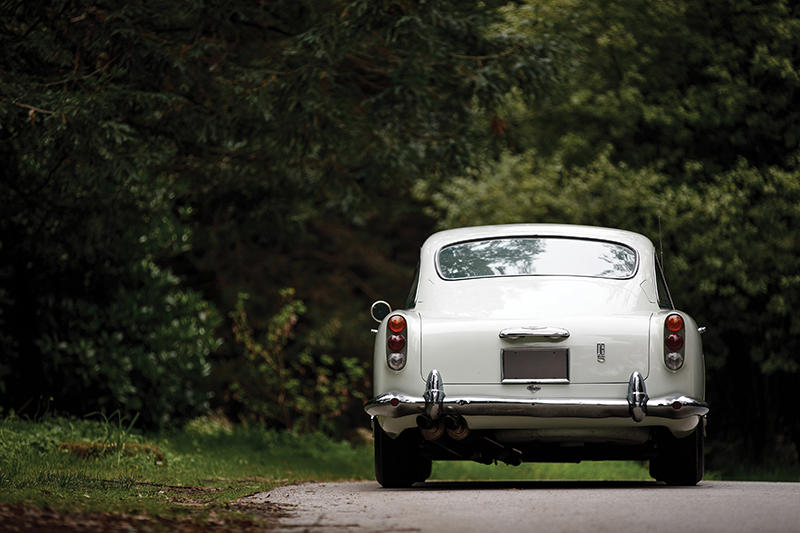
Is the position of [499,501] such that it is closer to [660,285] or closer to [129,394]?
[660,285]

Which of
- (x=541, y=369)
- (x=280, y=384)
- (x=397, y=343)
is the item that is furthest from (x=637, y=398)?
(x=280, y=384)

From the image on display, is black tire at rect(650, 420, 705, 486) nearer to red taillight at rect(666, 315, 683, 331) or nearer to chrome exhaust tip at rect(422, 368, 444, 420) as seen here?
red taillight at rect(666, 315, 683, 331)

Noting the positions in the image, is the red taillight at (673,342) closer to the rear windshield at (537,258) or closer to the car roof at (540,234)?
the rear windshield at (537,258)

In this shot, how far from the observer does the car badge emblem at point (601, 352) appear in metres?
8.33

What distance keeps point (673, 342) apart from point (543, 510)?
6.51ft

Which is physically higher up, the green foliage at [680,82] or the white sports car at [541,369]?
the green foliage at [680,82]

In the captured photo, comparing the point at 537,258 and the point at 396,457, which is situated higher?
the point at 537,258

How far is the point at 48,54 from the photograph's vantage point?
11.9 metres

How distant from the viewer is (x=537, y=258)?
364 inches

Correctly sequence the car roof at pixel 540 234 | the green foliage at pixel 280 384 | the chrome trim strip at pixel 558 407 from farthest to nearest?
1. the green foliage at pixel 280 384
2. the car roof at pixel 540 234
3. the chrome trim strip at pixel 558 407

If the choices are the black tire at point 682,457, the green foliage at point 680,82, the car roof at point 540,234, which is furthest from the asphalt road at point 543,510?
the green foliage at point 680,82

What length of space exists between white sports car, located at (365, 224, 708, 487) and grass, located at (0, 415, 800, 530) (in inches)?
53.5

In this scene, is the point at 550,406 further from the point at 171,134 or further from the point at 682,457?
the point at 171,134

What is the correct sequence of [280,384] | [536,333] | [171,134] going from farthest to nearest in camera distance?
[280,384], [171,134], [536,333]
